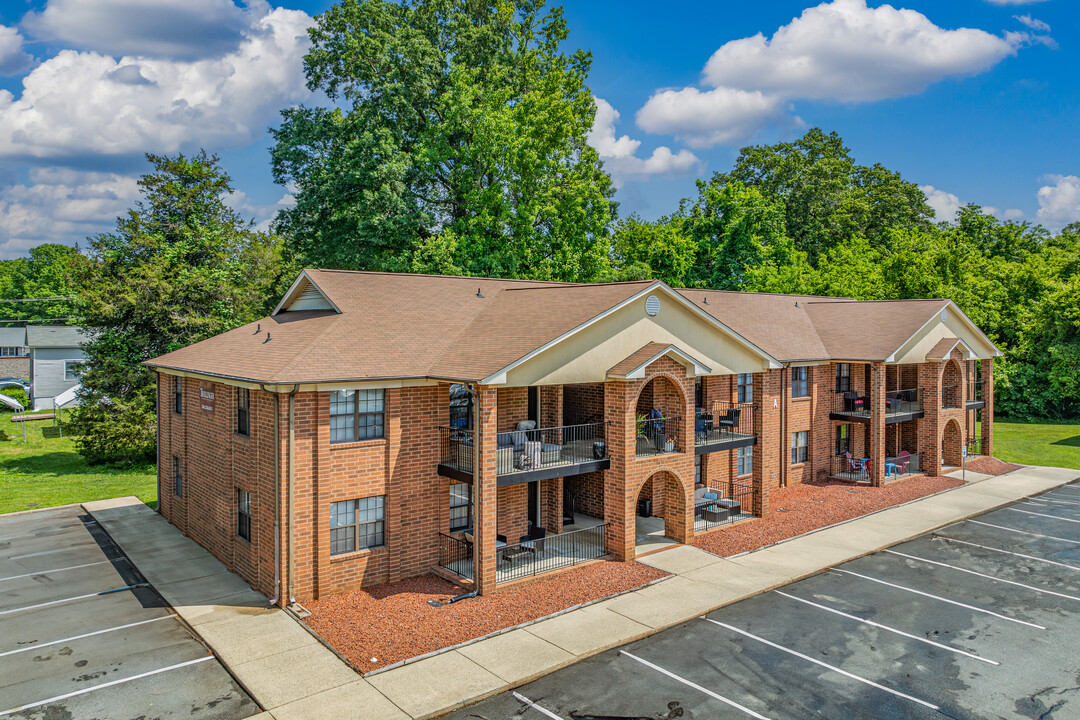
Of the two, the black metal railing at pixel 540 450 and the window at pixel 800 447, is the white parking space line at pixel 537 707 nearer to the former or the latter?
the black metal railing at pixel 540 450

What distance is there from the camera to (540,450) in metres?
18.1

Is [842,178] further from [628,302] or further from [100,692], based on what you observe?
[100,692]

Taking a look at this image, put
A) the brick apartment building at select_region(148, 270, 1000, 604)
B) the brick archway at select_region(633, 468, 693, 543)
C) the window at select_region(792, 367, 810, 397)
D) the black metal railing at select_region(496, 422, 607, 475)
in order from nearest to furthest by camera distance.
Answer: the brick apartment building at select_region(148, 270, 1000, 604) < the black metal railing at select_region(496, 422, 607, 475) < the brick archway at select_region(633, 468, 693, 543) < the window at select_region(792, 367, 810, 397)

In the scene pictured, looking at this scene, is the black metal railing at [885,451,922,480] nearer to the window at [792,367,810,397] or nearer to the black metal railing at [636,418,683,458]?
the window at [792,367,810,397]

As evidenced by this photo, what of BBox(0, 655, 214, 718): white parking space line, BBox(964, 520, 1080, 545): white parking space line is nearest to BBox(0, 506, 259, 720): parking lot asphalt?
BBox(0, 655, 214, 718): white parking space line

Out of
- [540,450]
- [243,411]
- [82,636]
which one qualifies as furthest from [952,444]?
[82,636]

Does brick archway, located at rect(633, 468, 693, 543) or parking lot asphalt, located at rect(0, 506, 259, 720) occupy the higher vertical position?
brick archway, located at rect(633, 468, 693, 543)

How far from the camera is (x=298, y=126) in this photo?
1486 inches

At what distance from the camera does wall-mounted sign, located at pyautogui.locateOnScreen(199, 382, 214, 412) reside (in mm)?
19906

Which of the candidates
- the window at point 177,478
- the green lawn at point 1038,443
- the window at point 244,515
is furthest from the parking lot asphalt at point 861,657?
the green lawn at point 1038,443

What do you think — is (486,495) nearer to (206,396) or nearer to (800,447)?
(206,396)

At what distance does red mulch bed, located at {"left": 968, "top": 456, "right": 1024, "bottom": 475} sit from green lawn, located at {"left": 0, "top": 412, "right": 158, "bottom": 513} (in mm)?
36673

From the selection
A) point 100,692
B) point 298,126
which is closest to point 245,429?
point 100,692

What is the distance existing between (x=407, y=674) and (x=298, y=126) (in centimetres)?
3321
